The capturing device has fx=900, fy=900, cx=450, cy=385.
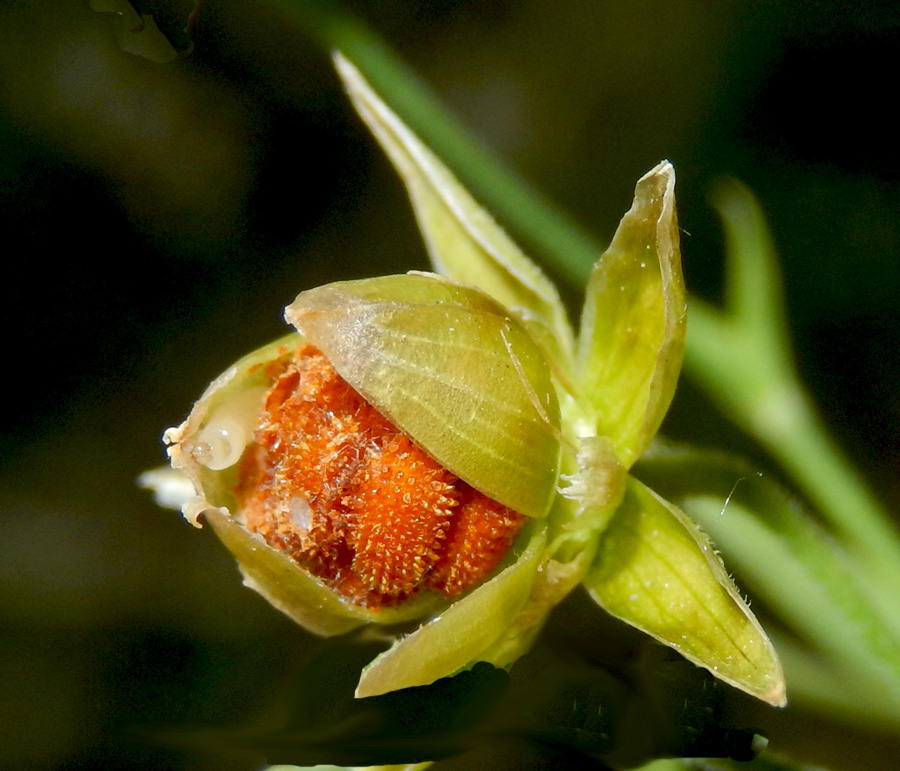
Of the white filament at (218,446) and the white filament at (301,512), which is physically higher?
the white filament at (218,446)

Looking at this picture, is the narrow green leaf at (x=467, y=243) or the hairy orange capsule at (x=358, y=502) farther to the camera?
the narrow green leaf at (x=467, y=243)

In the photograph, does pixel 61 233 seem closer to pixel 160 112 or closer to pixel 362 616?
pixel 160 112

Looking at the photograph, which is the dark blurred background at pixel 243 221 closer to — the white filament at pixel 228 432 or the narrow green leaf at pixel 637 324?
the narrow green leaf at pixel 637 324

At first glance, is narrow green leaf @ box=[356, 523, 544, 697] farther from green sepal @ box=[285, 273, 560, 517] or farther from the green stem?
the green stem

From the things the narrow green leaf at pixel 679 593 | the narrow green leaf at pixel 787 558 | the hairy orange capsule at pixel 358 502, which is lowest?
the narrow green leaf at pixel 787 558

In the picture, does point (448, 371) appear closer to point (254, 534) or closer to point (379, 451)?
A: point (379, 451)

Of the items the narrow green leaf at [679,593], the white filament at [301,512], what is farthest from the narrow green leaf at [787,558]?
the white filament at [301,512]

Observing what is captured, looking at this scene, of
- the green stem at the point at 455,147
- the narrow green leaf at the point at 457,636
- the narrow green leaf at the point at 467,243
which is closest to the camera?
the narrow green leaf at the point at 457,636
